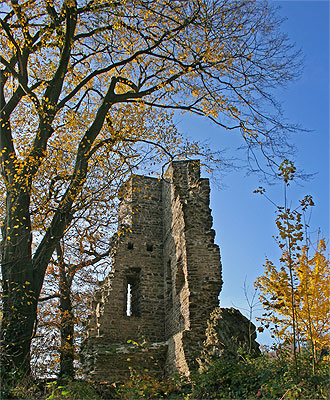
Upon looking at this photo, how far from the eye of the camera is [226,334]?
9.66 metres

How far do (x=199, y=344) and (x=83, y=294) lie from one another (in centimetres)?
591

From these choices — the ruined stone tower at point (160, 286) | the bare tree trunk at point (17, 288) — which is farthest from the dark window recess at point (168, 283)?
the bare tree trunk at point (17, 288)

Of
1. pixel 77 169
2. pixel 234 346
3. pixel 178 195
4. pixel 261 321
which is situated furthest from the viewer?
pixel 178 195

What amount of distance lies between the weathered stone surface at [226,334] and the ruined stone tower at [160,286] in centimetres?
85

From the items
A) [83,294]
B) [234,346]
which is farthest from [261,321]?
[83,294]

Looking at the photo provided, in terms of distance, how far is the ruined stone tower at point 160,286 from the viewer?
444 inches

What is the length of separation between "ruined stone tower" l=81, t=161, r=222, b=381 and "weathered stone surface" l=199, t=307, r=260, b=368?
0.85 m

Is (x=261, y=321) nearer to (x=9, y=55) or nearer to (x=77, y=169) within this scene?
(x=77, y=169)

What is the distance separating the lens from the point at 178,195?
1366 centimetres

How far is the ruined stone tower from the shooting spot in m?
11.3

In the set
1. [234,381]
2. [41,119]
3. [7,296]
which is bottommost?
[234,381]

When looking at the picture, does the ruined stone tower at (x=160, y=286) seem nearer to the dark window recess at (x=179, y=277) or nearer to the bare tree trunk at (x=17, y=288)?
the dark window recess at (x=179, y=277)

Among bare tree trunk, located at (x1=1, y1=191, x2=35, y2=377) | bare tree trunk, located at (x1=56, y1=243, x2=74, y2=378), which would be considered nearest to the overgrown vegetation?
bare tree trunk, located at (x1=1, y1=191, x2=35, y2=377)

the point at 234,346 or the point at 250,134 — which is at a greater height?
the point at 250,134
